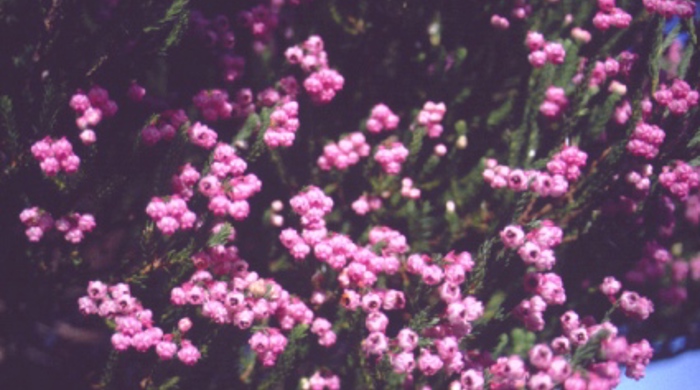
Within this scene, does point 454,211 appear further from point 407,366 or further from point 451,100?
point 407,366

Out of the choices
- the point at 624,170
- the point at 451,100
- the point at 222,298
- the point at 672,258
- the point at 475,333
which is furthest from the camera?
the point at 672,258

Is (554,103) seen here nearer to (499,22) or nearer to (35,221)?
(499,22)

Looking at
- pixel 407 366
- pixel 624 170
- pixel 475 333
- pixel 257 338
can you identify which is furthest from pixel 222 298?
pixel 624 170

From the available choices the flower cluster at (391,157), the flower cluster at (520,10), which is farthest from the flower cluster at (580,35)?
the flower cluster at (391,157)

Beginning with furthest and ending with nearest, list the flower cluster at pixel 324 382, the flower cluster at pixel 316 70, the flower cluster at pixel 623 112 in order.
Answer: the flower cluster at pixel 623 112 → the flower cluster at pixel 316 70 → the flower cluster at pixel 324 382

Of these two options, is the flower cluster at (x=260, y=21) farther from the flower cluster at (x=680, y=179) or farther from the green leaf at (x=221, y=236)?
the flower cluster at (x=680, y=179)

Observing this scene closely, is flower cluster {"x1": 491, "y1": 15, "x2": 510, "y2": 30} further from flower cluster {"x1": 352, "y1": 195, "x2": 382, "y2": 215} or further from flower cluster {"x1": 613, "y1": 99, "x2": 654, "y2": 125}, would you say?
flower cluster {"x1": 352, "y1": 195, "x2": 382, "y2": 215}
